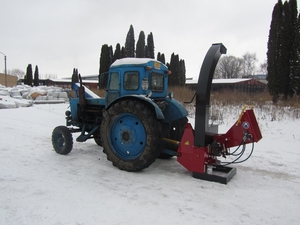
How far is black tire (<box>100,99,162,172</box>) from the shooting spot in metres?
4.67

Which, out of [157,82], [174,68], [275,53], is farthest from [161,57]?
[157,82]

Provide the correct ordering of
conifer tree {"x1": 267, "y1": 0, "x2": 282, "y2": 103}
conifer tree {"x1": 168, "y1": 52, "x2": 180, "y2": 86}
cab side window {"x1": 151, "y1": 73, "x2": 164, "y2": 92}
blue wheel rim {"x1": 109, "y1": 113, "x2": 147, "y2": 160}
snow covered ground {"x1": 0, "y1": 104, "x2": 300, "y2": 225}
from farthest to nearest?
conifer tree {"x1": 168, "y1": 52, "x2": 180, "y2": 86} < conifer tree {"x1": 267, "y1": 0, "x2": 282, "y2": 103} < cab side window {"x1": 151, "y1": 73, "x2": 164, "y2": 92} < blue wheel rim {"x1": 109, "y1": 113, "x2": 147, "y2": 160} < snow covered ground {"x1": 0, "y1": 104, "x2": 300, "y2": 225}

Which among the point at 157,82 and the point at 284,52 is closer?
the point at 157,82

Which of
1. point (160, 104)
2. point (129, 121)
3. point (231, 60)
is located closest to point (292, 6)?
point (160, 104)

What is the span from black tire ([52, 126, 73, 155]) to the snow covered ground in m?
0.18

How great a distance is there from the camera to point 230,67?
6812 centimetres

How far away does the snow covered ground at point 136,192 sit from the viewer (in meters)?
3.15

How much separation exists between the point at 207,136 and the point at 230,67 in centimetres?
6793

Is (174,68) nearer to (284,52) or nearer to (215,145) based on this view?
(284,52)

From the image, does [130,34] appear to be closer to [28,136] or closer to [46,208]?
[28,136]

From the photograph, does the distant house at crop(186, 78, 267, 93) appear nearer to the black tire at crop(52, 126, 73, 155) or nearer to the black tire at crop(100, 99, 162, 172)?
the black tire at crop(52, 126, 73, 155)

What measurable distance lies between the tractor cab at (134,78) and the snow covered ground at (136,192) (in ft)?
5.33

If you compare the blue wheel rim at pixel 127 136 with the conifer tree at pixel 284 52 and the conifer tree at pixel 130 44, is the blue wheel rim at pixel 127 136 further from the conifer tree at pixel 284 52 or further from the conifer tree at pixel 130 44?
the conifer tree at pixel 130 44

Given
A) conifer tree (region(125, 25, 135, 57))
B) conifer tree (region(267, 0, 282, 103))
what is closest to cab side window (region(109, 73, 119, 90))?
conifer tree (region(267, 0, 282, 103))
